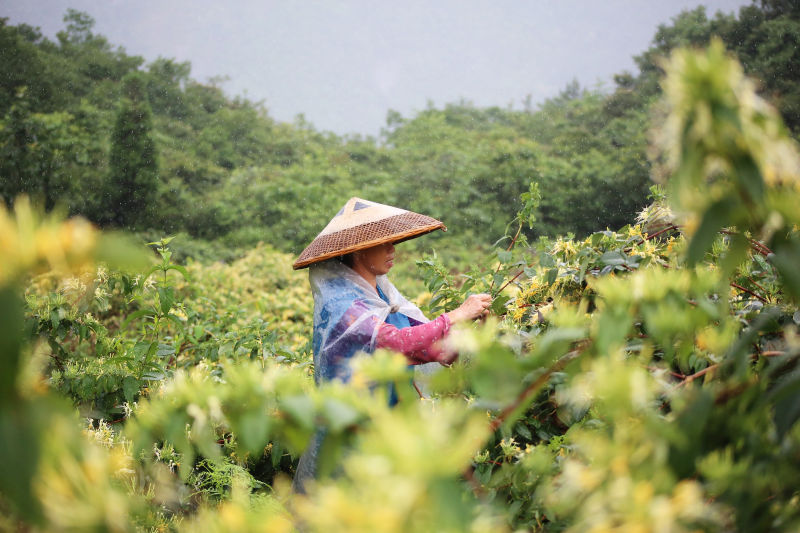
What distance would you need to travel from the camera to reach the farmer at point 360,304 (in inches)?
63.4

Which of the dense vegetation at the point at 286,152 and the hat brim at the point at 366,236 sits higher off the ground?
the dense vegetation at the point at 286,152

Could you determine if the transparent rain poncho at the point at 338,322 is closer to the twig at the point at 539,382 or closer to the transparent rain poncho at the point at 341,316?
the transparent rain poncho at the point at 341,316

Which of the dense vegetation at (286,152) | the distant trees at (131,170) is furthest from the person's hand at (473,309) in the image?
the distant trees at (131,170)

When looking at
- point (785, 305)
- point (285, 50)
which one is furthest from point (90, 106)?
point (785, 305)

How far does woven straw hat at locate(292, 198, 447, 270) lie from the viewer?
1.77 m

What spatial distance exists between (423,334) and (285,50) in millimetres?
15200

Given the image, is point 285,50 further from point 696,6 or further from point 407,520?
point 407,520

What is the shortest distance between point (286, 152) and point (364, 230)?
9960 mm

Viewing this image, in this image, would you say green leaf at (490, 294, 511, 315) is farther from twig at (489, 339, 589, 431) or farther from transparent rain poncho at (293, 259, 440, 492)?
twig at (489, 339, 589, 431)

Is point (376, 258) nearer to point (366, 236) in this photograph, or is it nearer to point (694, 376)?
point (366, 236)

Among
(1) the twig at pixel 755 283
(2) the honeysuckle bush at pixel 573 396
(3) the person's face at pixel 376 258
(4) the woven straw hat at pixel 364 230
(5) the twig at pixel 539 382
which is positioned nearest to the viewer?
(2) the honeysuckle bush at pixel 573 396

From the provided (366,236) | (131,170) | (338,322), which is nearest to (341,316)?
(338,322)

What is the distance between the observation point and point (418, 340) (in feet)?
5.19

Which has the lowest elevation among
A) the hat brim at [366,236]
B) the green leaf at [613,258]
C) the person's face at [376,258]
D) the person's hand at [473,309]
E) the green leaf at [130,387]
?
the green leaf at [130,387]
